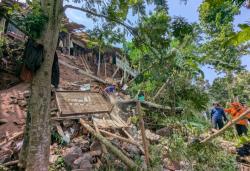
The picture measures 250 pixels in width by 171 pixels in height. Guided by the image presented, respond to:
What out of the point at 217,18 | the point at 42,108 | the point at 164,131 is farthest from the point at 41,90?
the point at 217,18

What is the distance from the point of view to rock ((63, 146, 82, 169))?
611 cm

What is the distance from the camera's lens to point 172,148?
243 inches

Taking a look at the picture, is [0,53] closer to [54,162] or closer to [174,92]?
[54,162]

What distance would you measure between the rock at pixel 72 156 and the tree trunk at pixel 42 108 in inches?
57.3

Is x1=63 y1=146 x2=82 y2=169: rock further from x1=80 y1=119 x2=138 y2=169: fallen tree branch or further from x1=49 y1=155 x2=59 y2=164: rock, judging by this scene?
x1=80 y1=119 x2=138 y2=169: fallen tree branch

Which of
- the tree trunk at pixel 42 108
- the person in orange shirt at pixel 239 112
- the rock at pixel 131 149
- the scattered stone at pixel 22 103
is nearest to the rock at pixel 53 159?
the tree trunk at pixel 42 108

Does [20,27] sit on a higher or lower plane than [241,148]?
higher

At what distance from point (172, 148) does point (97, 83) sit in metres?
10.4

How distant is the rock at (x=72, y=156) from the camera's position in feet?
20.0

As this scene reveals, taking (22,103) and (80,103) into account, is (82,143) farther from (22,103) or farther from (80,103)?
(22,103)

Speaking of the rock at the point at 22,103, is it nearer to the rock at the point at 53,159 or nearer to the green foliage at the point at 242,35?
the rock at the point at 53,159

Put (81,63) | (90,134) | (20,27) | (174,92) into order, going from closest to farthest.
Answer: (20,27)
(174,92)
(90,134)
(81,63)

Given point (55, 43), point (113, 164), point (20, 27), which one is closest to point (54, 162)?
point (113, 164)

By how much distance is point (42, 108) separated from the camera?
482 centimetres
